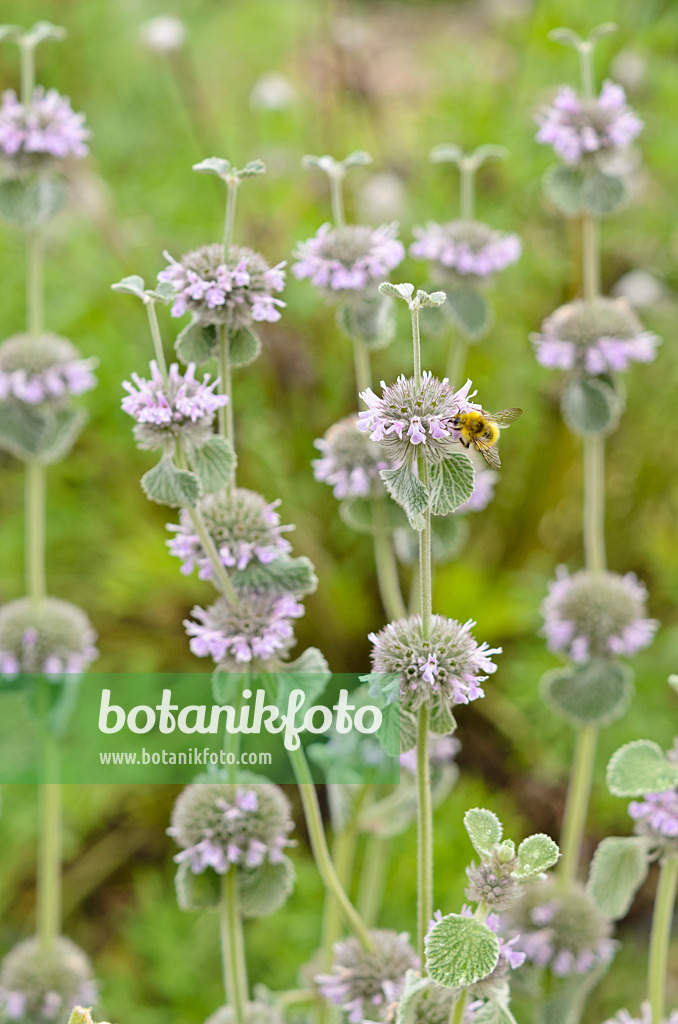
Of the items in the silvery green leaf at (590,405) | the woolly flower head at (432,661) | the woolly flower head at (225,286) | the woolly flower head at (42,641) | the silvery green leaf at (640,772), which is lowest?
the silvery green leaf at (640,772)

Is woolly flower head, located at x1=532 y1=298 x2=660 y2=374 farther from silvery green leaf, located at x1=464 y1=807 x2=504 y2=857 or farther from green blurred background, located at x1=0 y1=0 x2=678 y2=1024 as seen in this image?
green blurred background, located at x1=0 y1=0 x2=678 y2=1024

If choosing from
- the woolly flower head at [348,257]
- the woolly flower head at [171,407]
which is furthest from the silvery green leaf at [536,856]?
the woolly flower head at [348,257]

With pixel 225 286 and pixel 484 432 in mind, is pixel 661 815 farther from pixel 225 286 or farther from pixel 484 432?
pixel 225 286

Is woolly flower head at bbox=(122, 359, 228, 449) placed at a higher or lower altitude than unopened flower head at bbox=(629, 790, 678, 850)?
higher

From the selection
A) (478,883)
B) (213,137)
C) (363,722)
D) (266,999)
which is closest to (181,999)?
(266,999)

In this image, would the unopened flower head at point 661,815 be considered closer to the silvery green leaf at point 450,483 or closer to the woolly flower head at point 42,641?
the silvery green leaf at point 450,483

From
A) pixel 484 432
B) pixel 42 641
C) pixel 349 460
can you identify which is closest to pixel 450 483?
pixel 484 432

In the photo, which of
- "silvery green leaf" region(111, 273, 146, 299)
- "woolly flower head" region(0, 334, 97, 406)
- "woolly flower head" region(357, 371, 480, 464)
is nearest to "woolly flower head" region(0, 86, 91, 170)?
"woolly flower head" region(0, 334, 97, 406)
